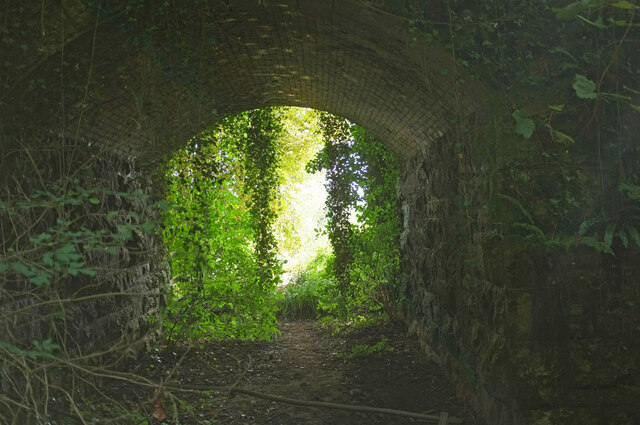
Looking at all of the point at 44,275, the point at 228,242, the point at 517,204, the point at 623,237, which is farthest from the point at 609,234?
the point at 228,242

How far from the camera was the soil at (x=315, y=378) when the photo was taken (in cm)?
447

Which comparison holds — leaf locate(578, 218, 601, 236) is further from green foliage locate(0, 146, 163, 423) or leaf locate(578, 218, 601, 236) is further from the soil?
green foliage locate(0, 146, 163, 423)

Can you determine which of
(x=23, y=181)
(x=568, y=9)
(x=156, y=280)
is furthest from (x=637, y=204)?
(x=156, y=280)

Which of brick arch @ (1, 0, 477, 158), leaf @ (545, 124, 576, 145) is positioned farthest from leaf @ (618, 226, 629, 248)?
brick arch @ (1, 0, 477, 158)

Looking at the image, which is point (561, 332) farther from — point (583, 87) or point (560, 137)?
point (583, 87)

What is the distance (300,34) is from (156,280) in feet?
11.2

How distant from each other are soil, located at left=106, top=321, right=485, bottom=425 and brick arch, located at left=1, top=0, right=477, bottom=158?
1943mm

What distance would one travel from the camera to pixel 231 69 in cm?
514

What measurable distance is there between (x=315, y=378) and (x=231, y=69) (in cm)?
313

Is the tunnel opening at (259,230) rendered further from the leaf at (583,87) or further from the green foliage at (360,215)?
the leaf at (583,87)

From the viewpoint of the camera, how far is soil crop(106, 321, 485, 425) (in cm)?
447

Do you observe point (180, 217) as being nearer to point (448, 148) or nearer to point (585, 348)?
point (448, 148)

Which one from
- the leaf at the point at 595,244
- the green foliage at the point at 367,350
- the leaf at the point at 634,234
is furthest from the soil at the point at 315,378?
the leaf at the point at 634,234

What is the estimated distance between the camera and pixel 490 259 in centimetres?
356
